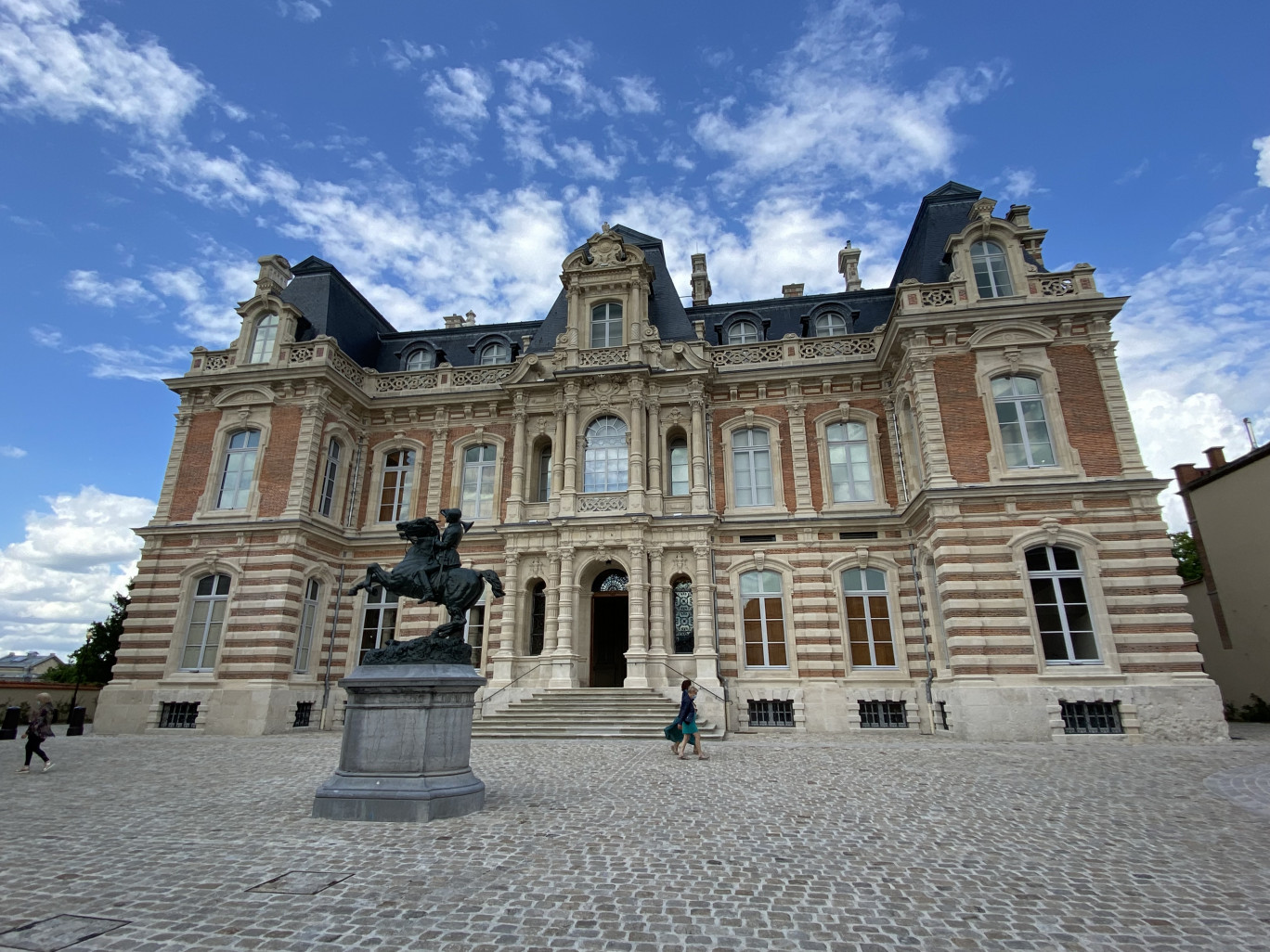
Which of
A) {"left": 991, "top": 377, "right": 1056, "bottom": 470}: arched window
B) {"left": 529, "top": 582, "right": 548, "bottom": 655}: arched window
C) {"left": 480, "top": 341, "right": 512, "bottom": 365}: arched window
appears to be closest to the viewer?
{"left": 991, "top": 377, "right": 1056, "bottom": 470}: arched window

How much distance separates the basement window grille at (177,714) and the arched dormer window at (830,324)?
74.8 ft

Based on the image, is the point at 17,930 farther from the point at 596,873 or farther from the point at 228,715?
the point at 228,715

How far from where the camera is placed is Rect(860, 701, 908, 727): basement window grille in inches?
735

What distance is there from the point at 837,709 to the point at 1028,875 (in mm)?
13952

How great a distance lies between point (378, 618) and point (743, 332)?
16122 millimetres

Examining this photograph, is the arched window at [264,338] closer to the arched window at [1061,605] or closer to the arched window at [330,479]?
the arched window at [330,479]

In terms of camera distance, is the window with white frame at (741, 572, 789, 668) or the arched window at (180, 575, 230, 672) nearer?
the window with white frame at (741, 572, 789, 668)

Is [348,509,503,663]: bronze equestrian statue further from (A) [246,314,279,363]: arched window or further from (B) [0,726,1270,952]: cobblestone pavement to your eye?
(A) [246,314,279,363]: arched window

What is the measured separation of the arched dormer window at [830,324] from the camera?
23656 millimetres

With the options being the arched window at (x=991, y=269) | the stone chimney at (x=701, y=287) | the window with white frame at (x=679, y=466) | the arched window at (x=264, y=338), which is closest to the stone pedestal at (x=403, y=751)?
the window with white frame at (x=679, y=466)

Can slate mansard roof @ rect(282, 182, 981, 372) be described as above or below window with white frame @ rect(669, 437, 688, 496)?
above

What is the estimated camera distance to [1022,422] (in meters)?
17.9

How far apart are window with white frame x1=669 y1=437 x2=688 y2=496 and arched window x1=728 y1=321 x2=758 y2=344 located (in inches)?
182

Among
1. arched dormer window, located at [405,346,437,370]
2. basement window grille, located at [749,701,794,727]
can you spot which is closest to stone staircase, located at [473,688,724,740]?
basement window grille, located at [749,701,794,727]
